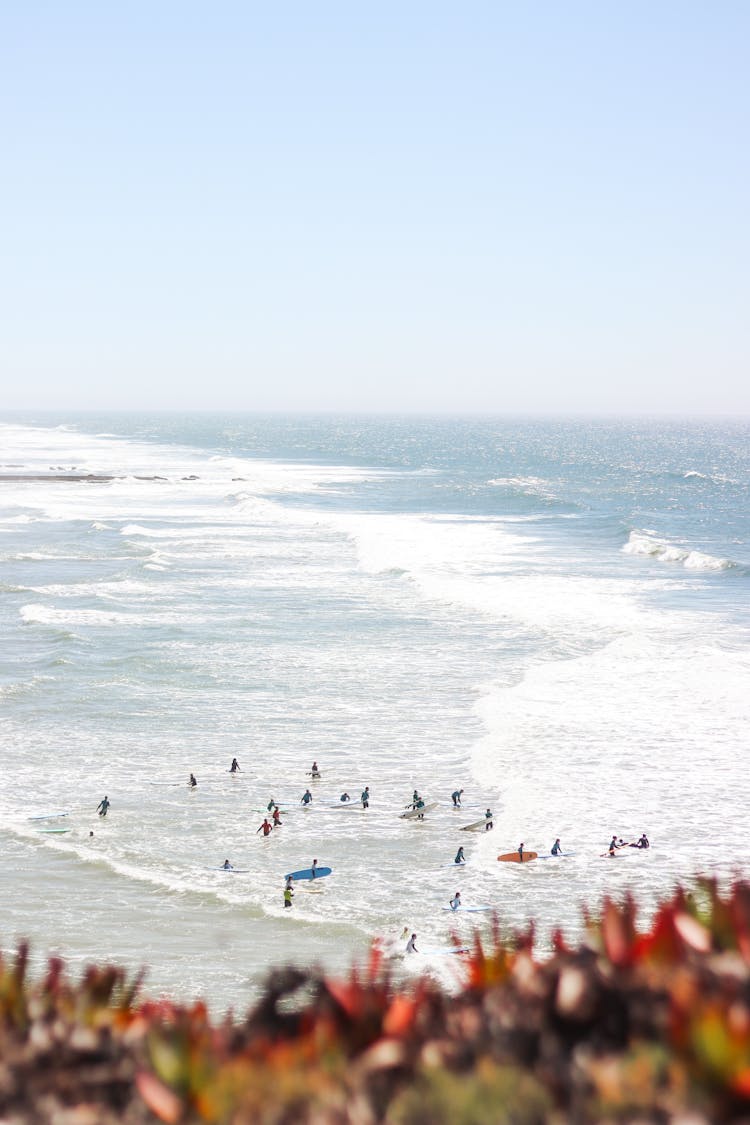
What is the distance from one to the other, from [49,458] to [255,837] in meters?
149

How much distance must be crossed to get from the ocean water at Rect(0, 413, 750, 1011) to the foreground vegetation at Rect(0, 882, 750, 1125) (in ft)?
8.97

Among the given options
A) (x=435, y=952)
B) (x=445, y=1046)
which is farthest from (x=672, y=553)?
(x=445, y=1046)

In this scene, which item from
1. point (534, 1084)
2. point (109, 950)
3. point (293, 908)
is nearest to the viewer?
point (534, 1084)

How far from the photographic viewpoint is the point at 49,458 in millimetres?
168875

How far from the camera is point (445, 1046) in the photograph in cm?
592

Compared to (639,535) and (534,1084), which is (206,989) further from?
(639,535)

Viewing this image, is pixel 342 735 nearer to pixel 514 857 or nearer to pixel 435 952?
pixel 514 857

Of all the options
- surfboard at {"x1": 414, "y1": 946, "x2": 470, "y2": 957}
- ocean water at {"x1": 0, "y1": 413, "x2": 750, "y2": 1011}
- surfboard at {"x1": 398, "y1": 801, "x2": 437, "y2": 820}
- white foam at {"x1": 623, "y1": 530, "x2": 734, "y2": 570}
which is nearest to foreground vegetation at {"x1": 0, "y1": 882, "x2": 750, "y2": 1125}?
ocean water at {"x1": 0, "y1": 413, "x2": 750, "y2": 1011}

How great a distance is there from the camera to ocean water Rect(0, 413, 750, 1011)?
24328 mm

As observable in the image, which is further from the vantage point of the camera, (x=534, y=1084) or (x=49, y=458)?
(x=49, y=458)

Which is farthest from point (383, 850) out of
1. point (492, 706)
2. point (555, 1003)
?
point (555, 1003)

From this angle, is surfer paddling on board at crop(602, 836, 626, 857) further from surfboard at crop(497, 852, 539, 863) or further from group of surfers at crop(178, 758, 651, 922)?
surfboard at crop(497, 852, 539, 863)

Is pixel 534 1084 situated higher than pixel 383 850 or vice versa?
pixel 534 1084

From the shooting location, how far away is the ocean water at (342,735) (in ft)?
79.8
